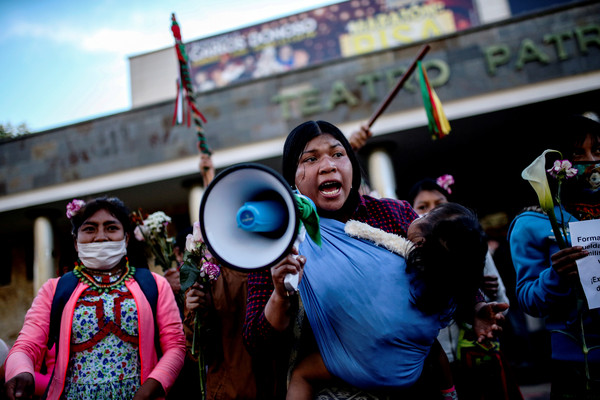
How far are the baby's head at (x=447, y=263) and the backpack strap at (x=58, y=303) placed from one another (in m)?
1.69

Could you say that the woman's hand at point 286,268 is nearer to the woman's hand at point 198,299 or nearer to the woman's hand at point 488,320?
the woman's hand at point 488,320

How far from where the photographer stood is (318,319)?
1.31 meters

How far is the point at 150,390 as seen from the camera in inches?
75.9

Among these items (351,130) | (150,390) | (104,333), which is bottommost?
(150,390)

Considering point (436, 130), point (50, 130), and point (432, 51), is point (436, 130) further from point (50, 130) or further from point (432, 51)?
point (50, 130)

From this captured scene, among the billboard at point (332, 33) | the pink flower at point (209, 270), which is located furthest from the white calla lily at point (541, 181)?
the billboard at point (332, 33)

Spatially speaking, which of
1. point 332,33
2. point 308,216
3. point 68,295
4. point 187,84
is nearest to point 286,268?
point 308,216

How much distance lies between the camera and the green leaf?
2.05 m

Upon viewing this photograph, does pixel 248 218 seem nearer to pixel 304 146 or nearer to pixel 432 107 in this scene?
pixel 304 146

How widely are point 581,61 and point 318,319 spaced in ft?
30.0

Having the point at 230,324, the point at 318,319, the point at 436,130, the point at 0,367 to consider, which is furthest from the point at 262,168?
the point at 436,130

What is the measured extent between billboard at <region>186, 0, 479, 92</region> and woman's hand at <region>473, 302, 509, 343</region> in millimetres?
16639

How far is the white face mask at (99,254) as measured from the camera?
2219mm

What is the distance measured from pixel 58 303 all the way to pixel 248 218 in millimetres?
1454
